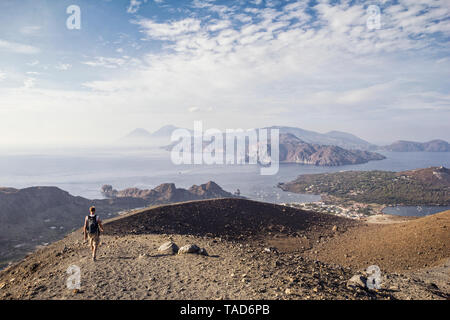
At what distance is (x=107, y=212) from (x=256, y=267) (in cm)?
5707

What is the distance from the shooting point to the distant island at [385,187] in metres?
77.6

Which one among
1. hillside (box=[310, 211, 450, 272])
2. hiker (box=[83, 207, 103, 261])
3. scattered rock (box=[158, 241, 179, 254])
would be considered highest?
hiker (box=[83, 207, 103, 261])

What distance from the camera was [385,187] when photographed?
89062 mm

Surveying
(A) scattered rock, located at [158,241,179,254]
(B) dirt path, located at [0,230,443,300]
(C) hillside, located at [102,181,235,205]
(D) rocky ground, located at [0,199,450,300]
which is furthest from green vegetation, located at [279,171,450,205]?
(A) scattered rock, located at [158,241,179,254]

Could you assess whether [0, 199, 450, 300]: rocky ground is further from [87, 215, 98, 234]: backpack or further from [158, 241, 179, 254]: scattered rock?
[87, 215, 98, 234]: backpack

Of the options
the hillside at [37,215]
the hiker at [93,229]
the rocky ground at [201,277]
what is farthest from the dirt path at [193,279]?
the hillside at [37,215]

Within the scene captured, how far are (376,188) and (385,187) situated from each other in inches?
114

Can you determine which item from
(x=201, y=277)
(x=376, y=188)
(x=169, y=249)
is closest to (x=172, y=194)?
(x=169, y=249)

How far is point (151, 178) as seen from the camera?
12900 cm

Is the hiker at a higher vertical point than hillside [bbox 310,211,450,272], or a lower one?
higher

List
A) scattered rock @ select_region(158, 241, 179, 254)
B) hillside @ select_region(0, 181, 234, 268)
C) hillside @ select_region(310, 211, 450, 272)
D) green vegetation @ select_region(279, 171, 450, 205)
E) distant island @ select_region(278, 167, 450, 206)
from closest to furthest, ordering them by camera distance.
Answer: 1. scattered rock @ select_region(158, 241, 179, 254)
2. hillside @ select_region(310, 211, 450, 272)
3. hillside @ select_region(0, 181, 234, 268)
4. green vegetation @ select_region(279, 171, 450, 205)
5. distant island @ select_region(278, 167, 450, 206)

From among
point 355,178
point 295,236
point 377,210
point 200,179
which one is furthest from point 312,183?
point 295,236

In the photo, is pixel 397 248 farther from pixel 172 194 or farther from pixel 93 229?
pixel 172 194

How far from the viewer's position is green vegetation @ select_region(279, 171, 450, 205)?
77.3 m
